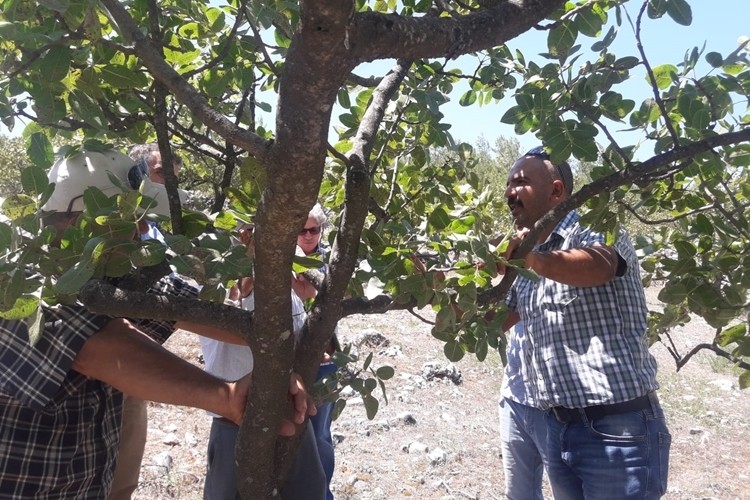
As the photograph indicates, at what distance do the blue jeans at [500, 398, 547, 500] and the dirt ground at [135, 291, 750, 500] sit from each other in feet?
2.89

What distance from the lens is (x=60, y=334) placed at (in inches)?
69.3

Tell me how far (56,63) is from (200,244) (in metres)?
0.47

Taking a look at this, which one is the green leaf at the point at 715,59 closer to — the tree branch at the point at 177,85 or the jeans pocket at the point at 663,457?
the tree branch at the point at 177,85

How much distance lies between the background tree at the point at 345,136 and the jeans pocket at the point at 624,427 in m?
0.50

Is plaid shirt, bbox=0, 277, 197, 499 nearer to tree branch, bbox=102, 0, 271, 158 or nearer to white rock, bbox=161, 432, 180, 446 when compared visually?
tree branch, bbox=102, 0, 271, 158

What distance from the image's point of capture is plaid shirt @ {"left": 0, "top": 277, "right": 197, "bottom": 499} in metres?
1.77

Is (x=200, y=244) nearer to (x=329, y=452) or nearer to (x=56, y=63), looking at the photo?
(x=56, y=63)

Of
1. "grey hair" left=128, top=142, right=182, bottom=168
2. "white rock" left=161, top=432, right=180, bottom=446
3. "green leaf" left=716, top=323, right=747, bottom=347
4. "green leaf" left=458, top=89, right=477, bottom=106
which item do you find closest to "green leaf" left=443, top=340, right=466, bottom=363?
"green leaf" left=716, top=323, right=747, bottom=347

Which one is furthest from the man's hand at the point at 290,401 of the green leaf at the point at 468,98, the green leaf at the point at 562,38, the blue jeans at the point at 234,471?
the green leaf at the point at 468,98

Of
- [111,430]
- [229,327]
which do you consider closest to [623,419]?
[229,327]

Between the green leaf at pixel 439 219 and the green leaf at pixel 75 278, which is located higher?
the green leaf at pixel 439 219

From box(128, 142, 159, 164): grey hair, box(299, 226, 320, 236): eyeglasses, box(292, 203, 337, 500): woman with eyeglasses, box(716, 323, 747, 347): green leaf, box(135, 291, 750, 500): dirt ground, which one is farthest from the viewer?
box(135, 291, 750, 500): dirt ground

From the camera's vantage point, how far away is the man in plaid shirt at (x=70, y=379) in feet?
5.68

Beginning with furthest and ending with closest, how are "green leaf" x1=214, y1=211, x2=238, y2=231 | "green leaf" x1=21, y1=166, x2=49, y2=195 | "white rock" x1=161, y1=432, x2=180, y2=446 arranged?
"white rock" x1=161, y1=432, x2=180, y2=446 < "green leaf" x1=214, y1=211, x2=238, y2=231 < "green leaf" x1=21, y1=166, x2=49, y2=195
